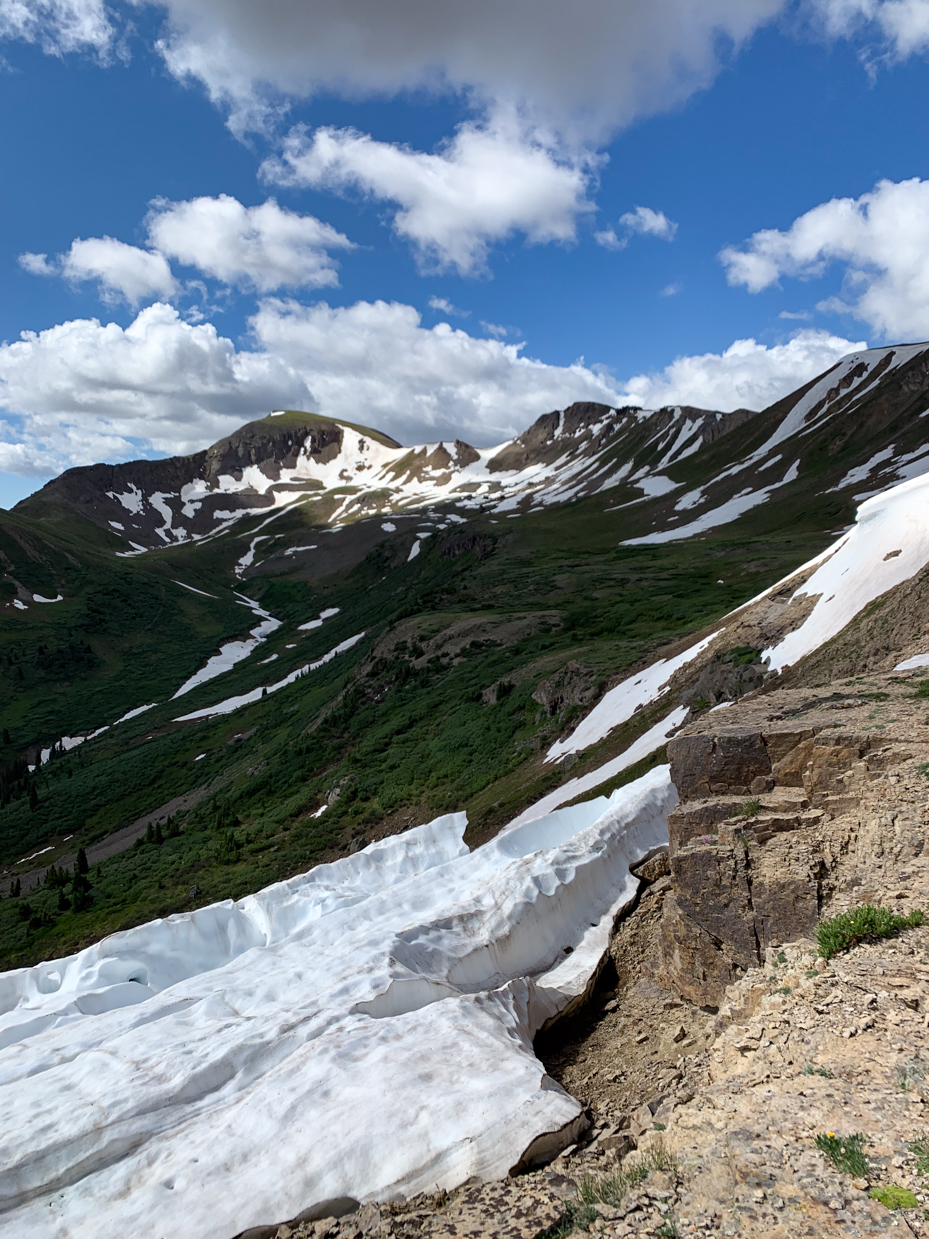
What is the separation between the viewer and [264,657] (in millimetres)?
103250

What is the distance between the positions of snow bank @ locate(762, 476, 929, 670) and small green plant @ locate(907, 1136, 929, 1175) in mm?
15263

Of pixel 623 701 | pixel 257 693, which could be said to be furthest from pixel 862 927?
pixel 257 693

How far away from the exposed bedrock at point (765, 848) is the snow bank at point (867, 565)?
9080 millimetres

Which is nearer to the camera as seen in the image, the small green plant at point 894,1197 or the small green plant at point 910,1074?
the small green plant at point 894,1197

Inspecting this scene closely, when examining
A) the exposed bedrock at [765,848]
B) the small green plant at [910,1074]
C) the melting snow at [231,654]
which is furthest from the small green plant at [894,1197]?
the melting snow at [231,654]

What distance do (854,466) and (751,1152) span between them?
104 metres

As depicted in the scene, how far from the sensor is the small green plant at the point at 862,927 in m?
6.41

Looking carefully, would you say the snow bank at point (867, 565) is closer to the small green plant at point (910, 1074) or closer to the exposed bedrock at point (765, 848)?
the exposed bedrock at point (765, 848)

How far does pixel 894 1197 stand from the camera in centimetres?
393

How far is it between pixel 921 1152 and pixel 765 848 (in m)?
4.53

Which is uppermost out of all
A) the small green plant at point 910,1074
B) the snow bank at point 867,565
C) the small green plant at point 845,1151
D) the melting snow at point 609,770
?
the snow bank at point 867,565

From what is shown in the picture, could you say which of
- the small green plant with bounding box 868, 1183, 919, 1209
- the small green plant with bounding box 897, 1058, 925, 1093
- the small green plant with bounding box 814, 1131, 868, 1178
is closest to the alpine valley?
the small green plant with bounding box 897, 1058, 925, 1093

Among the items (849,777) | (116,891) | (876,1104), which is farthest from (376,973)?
(116,891)

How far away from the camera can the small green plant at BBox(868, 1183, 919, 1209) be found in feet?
12.7
